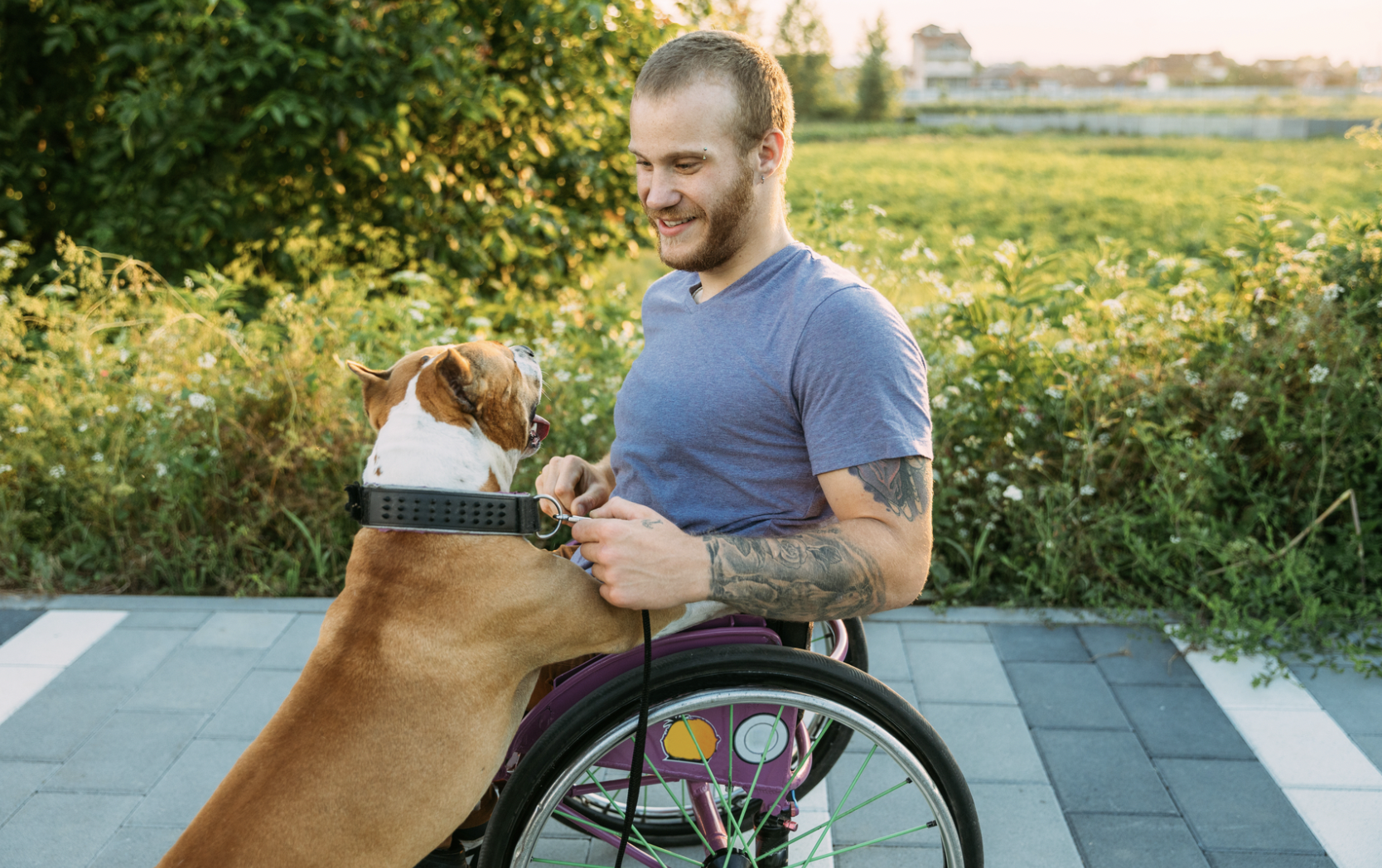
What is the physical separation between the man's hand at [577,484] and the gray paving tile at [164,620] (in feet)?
7.00

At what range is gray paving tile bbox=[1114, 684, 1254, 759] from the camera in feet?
9.46

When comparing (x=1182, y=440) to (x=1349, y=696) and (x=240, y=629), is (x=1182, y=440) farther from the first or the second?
(x=240, y=629)

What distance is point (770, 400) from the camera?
72.6 inches

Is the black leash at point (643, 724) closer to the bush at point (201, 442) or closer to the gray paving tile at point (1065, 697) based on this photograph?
the gray paving tile at point (1065, 697)

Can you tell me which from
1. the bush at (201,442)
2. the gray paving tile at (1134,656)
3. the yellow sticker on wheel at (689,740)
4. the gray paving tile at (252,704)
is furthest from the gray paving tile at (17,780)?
the gray paving tile at (1134,656)

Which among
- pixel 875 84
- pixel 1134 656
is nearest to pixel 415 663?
pixel 1134 656

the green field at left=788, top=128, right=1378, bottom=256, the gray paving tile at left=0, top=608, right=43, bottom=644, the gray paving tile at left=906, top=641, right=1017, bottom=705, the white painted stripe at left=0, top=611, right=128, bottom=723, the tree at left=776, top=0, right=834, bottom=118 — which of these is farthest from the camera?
the tree at left=776, top=0, right=834, bottom=118

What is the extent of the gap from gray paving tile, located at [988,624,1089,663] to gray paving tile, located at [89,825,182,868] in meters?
2.60

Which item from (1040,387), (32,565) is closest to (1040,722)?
(1040,387)

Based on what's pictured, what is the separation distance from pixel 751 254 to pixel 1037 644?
2168mm

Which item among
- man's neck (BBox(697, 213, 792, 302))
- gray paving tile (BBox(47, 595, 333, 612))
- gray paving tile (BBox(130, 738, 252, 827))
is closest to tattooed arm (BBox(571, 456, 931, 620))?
man's neck (BBox(697, 213, 792, 302))

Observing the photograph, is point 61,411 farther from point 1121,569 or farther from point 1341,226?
point 1341,226

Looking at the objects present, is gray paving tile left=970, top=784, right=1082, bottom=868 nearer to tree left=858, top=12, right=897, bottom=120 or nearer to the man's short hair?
the man's short hair

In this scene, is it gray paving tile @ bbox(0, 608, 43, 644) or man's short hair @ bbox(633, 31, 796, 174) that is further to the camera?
gray paving tile @ bbox(0, 608, 43, 644)
